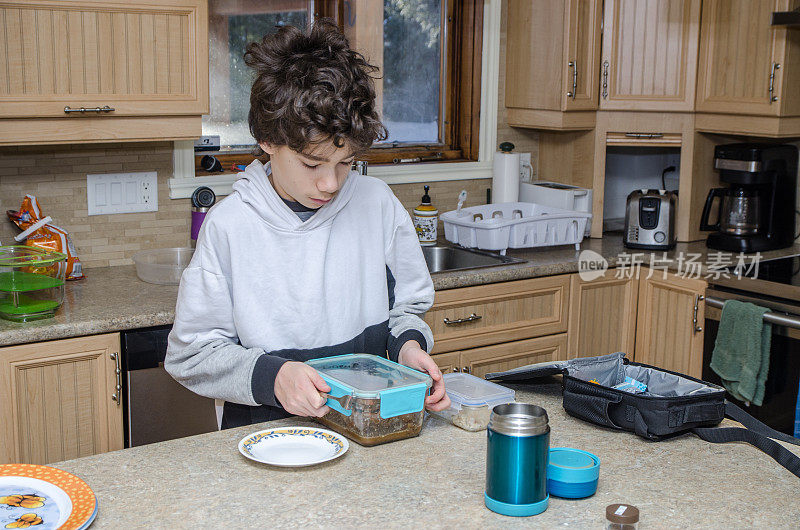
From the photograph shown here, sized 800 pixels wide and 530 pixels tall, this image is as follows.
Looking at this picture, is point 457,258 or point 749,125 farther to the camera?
point 457,258

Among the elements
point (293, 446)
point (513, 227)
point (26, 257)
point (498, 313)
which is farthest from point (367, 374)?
point (513, 227)

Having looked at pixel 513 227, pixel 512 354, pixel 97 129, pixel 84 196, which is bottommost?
pixel 512 354

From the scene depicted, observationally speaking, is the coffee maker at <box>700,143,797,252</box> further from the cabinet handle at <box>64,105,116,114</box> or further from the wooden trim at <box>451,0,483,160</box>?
the cabinet handle at <box>64,105,116,114</box>

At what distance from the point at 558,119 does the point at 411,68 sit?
64 cm

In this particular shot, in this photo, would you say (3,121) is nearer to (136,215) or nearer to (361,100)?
(136,215)

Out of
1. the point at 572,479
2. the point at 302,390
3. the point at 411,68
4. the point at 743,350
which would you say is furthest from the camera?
the point at 411,68

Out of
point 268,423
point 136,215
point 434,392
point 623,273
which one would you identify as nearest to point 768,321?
point 623,273

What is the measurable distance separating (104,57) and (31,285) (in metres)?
0.68

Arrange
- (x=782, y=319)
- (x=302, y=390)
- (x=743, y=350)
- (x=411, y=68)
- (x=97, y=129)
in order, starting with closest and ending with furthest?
(x=302, y=390) < (x=97, y=129) < (x=782, y=319) < (x=743, y=350) < (x=411, y=68)

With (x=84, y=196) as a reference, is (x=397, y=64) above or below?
above

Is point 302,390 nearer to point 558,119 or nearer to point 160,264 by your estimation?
point 160,264

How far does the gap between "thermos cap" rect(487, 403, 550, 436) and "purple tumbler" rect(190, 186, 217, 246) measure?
1934 millimetres

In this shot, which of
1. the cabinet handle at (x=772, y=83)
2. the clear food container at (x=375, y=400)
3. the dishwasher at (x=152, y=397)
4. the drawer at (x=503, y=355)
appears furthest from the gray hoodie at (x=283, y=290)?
the cabinet handle at (x=772, y=83)

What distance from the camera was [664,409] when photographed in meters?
1.44
